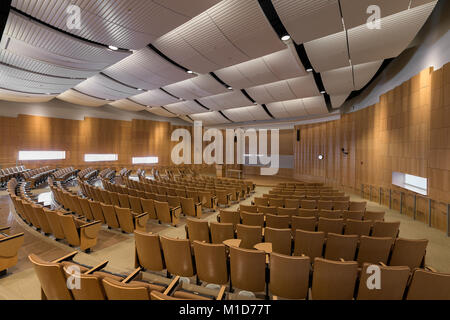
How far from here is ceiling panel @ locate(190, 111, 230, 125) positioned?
17003 mm

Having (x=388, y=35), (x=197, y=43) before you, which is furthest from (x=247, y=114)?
(x=388, y=35)

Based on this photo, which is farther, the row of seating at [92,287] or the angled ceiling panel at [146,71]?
the angled ceiling panel at [146,71]

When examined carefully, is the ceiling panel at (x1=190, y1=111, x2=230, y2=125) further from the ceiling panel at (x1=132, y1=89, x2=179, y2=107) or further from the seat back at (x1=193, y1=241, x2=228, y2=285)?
the seat back at (x1=193, y1=241, x2=228, y2=285)

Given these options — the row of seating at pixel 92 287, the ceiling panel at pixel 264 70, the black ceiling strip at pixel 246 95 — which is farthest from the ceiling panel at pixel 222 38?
the row of seating at pixel 92 287

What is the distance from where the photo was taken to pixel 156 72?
8.66m

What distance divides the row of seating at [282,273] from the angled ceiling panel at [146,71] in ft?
23.0

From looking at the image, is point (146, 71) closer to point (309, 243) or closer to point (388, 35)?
point (388, 35)

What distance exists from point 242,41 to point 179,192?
198 inches

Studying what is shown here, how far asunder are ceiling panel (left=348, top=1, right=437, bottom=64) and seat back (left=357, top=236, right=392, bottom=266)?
18.7ft

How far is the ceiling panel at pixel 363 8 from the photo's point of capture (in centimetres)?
443

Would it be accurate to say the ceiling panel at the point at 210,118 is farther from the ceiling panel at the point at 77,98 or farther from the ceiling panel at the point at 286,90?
the ceiling panel at the point at 77,98

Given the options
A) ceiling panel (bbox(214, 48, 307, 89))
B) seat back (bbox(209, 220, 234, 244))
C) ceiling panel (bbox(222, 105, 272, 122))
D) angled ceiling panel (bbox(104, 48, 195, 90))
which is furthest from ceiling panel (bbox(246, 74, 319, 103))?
seat back (bbox(209, 220, 234, 244))

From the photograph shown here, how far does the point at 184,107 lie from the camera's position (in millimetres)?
15289

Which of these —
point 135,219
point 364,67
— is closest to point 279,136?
point 364,67
